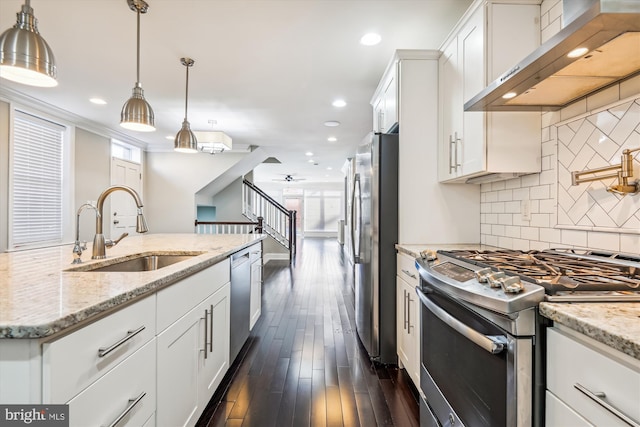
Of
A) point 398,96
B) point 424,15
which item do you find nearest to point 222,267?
point 398,96

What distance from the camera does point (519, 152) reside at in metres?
1.84

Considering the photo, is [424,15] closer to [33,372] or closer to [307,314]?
[33,372]

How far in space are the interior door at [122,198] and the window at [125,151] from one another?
0.43ft

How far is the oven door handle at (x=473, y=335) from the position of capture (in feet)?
3.14

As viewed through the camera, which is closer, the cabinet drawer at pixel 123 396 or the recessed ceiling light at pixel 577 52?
the cabinet drawer at pixel 123 396

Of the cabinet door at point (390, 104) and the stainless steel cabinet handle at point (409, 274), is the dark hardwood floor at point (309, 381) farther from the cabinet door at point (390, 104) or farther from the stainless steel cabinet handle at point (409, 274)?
the cabinet door at point (390, 104)

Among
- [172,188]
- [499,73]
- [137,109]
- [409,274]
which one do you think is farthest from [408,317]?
[172,188]

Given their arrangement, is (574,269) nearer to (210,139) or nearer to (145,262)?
(145,262)

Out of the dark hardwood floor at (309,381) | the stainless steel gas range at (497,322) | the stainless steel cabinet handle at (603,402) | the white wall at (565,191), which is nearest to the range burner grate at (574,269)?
the stainless steel gas range at (497,322)

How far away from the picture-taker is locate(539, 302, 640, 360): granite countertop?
65 centimetres

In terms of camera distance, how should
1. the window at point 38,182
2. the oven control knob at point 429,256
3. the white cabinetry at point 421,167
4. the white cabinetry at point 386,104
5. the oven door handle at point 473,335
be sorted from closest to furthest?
1. the oven door handle at point 473,335
2. the oven control knob at point 429,256
3. the white cabinetry at point 421,167
4. the white cabinetry at point 386,104
5. the window at point 38,182

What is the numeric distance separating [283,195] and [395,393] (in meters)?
12.8

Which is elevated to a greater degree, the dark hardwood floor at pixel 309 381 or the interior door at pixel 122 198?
the interior door at pixel 122 198

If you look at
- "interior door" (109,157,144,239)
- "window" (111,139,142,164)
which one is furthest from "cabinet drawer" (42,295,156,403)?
"window" (111,139,142,164)
